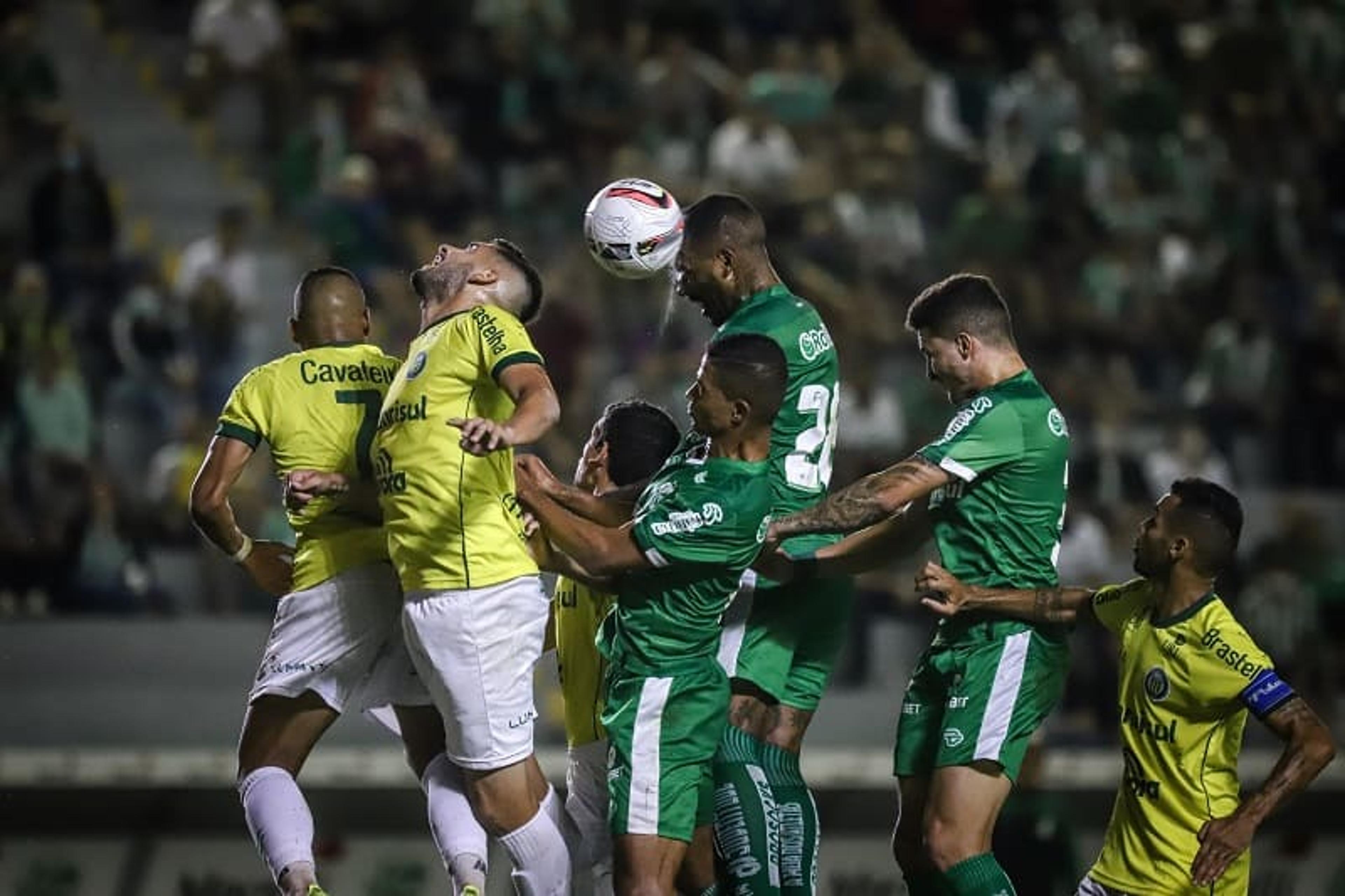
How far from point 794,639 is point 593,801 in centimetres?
89

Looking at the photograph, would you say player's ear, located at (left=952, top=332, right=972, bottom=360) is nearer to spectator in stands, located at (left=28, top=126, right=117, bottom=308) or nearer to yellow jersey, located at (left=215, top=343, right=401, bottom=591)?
yellow jersey, located at (left=215, top=343, right=401, bottom=591)

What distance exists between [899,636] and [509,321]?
7.05 m

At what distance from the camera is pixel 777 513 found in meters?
7.88

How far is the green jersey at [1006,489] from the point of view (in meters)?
7.53

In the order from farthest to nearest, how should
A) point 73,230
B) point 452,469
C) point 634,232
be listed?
point 73,230 < point 634,232 < point 452,469

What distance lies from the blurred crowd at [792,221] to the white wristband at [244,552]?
525cm

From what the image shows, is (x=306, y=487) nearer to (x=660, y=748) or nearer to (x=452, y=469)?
(x=452, y=469)

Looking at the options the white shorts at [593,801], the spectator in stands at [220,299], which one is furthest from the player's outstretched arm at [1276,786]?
the spectator in stands at [220,299]

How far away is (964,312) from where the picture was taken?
765cm

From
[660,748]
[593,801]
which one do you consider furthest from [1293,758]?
[593,801]

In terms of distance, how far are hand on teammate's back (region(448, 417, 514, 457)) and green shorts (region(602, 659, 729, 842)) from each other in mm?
1011

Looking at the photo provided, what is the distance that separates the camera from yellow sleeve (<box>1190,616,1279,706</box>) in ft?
24.2

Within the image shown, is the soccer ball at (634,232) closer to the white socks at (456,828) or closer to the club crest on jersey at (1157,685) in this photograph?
the white socks at (456,828)

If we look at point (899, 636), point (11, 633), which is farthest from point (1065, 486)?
point (11, 633)
